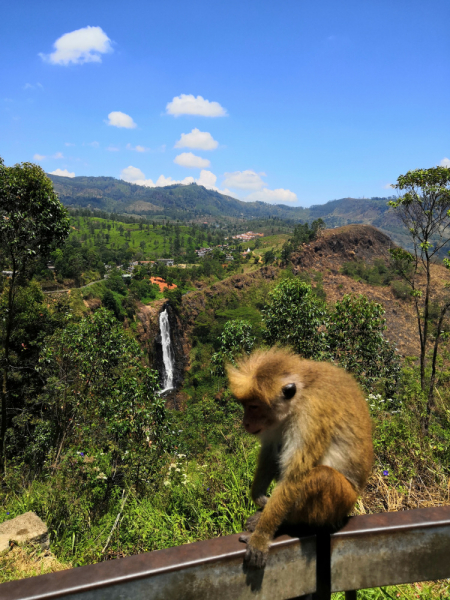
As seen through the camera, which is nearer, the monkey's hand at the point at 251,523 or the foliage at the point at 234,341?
the monkey's hand at the point at 251,523

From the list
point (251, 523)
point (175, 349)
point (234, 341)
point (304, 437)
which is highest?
point (304, 437)

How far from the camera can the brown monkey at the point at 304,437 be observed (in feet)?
6.91

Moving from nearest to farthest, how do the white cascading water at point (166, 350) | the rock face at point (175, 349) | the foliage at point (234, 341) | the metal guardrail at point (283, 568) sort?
1. the metal guardrail at point (283, 568)
2. the foliage at point (234, 341)
3. the white cascading water at point (166, 350)
4. the rock face at point (175, 349)

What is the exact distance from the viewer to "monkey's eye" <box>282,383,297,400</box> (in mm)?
2328

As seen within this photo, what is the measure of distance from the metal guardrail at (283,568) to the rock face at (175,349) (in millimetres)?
57274

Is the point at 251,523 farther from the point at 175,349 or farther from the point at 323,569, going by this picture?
the point at 175,349

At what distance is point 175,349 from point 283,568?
62336mm

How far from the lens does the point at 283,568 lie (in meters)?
1.27

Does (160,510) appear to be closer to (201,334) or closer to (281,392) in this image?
(281,392)

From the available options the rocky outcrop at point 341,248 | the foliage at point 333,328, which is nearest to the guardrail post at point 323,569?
the foliage at point 333,328

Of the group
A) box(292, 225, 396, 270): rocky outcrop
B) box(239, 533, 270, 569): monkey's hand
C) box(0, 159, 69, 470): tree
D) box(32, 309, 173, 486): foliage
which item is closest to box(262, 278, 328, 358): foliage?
box(32, 309, 173, 486): foliage

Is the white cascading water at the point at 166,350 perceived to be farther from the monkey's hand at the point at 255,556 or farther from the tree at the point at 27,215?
the monkey's hand at the point at 255,556

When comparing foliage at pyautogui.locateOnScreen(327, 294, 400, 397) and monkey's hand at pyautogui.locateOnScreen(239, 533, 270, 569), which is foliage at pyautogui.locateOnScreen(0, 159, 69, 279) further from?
monkey's hand at pyautogui.locateOnScreen(239, 533, 270, 569)

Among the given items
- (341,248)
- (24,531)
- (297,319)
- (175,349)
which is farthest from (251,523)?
(341,248)
